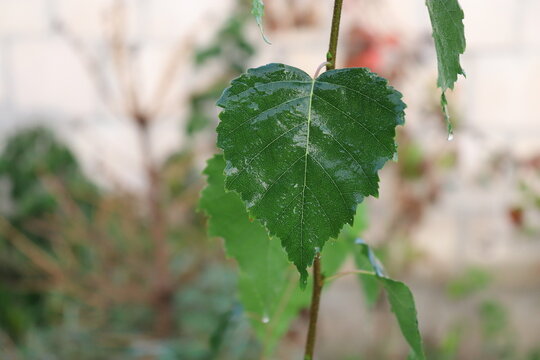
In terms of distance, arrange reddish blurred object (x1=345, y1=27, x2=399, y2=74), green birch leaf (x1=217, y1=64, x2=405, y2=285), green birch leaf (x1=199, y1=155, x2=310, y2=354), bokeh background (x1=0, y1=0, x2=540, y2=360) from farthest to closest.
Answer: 1. reddish blurred object (x1=345, y1=27, x2=399, y2=74)
2. bokeh background (x1=0, y1=0, x2=540, y2=360)
3. green birch leaf (x1=199, y1=155, x2=310, y2=354)
4. green birch leaf (x1=217, y1=64, x2=405, y2=285)

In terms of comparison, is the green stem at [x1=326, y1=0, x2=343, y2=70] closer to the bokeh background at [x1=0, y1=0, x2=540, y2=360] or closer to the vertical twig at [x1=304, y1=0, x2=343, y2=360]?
the vertical twig at [x1=304, y1=0, x2=343, y2=360]

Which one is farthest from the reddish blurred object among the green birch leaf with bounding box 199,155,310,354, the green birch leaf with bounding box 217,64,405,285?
the green birch leaf with bounding box 217,64,405,285

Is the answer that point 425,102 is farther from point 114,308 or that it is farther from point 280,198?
point 280,198

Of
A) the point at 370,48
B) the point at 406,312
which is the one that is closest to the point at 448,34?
the point at 406,312

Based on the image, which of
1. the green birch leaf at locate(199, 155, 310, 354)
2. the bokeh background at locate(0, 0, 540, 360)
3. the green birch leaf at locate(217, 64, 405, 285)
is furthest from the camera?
the bokeh background at locate(0, 0, 540, 360)

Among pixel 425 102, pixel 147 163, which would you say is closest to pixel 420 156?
pixel 425 102

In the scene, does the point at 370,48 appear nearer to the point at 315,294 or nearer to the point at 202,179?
the point at 202,179
